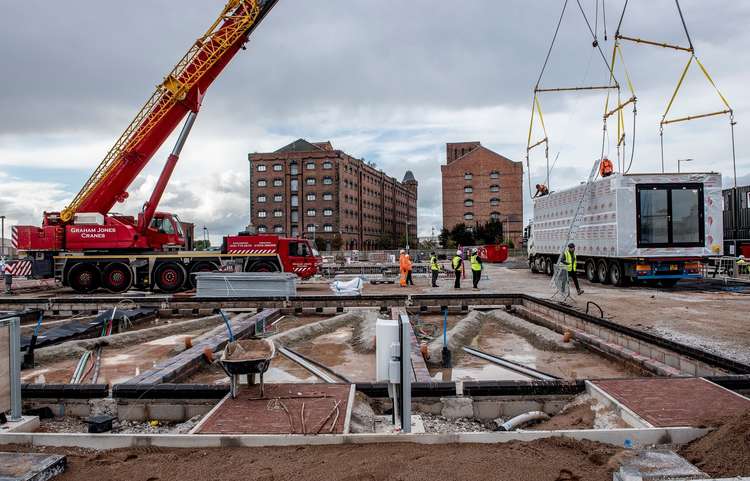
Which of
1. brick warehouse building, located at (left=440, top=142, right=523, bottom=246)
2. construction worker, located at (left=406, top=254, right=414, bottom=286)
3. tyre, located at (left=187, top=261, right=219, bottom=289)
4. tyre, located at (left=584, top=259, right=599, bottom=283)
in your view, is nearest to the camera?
tyre, located at (left=187, top=261, right=219, bottom=289)

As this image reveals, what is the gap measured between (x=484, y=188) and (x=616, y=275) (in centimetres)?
6039

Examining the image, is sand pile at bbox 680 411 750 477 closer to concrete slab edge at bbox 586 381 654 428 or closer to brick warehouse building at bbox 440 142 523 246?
concrete slab edge at bbox 586 381 654 428

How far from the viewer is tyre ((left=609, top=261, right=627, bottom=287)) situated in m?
17.9

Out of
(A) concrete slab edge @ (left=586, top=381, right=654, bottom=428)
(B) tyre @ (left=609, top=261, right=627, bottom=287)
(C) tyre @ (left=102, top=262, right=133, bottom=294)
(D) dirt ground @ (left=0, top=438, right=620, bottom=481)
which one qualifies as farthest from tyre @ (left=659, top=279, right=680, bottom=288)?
(C) tyre @ (left=102, top=262, right=133, bottom=294)

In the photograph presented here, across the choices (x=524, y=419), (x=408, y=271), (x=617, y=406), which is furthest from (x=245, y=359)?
(x=408, y=271)

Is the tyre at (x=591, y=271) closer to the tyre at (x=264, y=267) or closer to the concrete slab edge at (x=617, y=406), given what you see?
the tyre at (x=264, y=267)

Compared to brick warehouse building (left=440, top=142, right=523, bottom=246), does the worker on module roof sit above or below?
below

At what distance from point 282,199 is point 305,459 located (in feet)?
260

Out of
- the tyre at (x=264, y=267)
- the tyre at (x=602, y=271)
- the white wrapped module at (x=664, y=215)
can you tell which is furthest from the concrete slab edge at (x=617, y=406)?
the tyre at (x=264, y=267)

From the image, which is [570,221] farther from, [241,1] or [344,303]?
[241,1]

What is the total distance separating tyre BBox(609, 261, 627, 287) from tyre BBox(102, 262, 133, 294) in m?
17.4

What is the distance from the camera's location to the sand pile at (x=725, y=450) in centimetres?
339

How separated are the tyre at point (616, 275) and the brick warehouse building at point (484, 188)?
58786mm

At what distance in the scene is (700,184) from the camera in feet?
56.5
